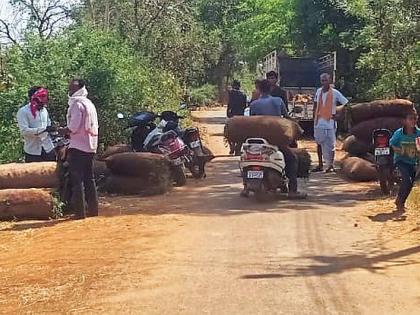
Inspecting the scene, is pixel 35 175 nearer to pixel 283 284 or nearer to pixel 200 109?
pixel 283 284

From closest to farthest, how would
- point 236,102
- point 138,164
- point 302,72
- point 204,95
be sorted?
point 138,164
point 236,102
point 302,72
point 204,95

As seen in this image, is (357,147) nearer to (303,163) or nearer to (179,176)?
(303,163)

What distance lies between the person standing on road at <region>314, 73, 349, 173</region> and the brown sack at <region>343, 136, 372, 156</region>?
364 millimetres

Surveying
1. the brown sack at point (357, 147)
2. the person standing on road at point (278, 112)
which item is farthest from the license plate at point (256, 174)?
the brown sack at point (357, 147)

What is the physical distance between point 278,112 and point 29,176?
369cm

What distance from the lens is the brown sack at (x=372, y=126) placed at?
37.2ft

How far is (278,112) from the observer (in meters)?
10.4

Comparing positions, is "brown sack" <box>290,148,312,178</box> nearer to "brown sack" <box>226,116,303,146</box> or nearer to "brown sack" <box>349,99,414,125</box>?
"brown sack" <box>349,99,414,125</box>

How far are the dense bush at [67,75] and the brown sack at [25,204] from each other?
2.70 meters

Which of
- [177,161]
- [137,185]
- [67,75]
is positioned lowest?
[137,185]

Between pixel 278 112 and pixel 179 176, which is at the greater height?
pixel 278 112

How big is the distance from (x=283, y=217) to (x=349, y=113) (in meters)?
3.97

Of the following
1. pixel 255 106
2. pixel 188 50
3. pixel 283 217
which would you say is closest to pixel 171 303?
pixel 283 217

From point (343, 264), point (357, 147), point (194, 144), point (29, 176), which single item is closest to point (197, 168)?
point (194, 144)
